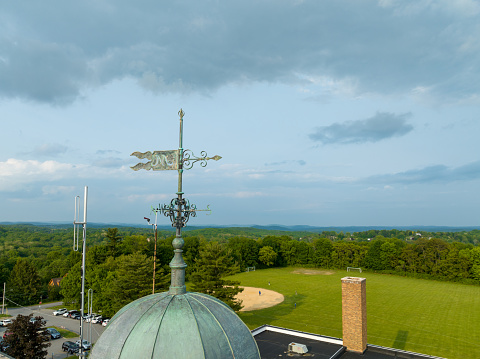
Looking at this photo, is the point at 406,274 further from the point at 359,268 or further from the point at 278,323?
the point at 278,323

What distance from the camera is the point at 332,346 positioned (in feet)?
69.7

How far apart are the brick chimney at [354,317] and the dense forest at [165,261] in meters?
14.4

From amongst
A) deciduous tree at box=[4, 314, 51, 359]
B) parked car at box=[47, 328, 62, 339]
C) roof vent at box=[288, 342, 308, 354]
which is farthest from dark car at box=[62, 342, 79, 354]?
roof vent at box=[288, 342, 308, 354]

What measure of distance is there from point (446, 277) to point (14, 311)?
85665 mm

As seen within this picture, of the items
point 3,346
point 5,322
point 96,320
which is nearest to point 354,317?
point 3,346

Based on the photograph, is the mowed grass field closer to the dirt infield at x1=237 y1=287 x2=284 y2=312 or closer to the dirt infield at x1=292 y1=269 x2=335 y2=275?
the dirt infield at x1=237 y1=287 x2=284 y2=312

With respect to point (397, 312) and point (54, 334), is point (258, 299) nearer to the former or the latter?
point (397, 312)

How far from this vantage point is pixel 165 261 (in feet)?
226

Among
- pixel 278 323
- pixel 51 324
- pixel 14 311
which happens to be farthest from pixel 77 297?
pixel 278 323

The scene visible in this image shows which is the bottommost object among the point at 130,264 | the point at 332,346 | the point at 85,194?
the point at 332,346

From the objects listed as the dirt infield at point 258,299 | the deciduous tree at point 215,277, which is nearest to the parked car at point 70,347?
the deciduous tree at point 215,277

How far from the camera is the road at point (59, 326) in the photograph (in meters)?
30.6

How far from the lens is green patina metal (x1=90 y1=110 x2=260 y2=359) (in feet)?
14.2

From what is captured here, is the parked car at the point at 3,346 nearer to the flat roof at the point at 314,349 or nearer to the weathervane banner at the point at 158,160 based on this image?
the flat roof at the point at 314,349
